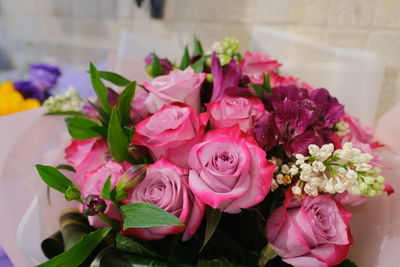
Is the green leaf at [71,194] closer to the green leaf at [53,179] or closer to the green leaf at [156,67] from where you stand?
the green leaf at [53,179]

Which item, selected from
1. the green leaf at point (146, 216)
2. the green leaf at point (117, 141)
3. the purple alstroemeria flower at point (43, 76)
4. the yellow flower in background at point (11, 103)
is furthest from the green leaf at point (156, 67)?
the purple alstroemeria flower at point (43, 76)

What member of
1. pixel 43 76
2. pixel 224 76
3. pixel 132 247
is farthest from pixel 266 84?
pixel 43 76

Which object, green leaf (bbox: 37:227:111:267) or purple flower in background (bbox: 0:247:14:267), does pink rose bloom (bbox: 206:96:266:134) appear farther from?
purple flower in background (bbox: 0:247:14:267)

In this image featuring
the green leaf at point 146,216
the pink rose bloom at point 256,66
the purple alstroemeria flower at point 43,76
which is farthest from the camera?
the purple alstroemeria flower at point 43,76

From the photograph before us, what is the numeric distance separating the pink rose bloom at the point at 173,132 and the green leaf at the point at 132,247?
0.10 m

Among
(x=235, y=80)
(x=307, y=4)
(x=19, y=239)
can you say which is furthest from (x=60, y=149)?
(x=307, y=4)

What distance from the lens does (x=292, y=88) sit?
1.37 ft

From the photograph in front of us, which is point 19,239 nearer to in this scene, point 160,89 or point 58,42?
point 160,89

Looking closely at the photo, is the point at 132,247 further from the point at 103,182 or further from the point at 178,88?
the point at 178,88

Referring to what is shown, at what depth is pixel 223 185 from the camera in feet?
1.09

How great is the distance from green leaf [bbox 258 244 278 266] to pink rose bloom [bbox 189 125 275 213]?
7 centimetres

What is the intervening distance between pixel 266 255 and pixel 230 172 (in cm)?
11

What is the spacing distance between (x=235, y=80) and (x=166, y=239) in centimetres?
22

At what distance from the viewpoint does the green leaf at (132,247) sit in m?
0.35
